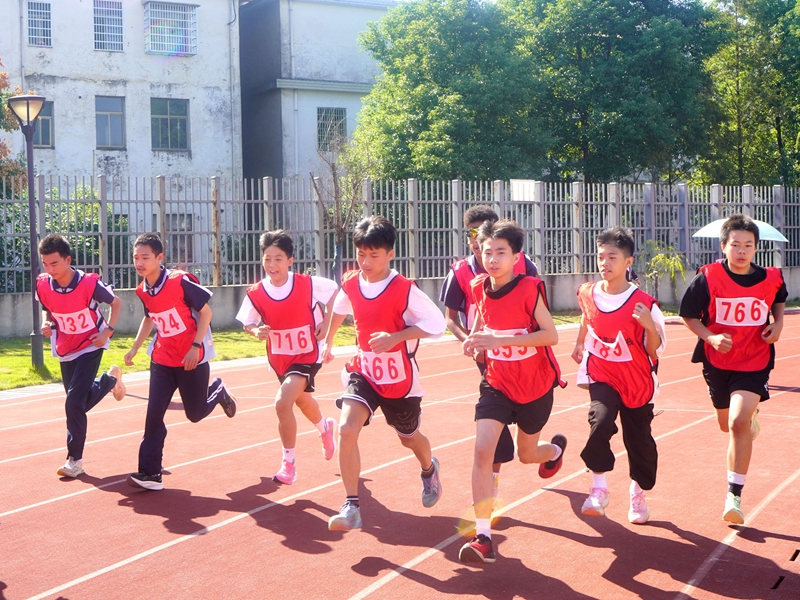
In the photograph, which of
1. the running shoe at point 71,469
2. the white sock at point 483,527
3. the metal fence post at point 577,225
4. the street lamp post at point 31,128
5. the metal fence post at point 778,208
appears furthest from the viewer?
the metal fence post at point 778,208

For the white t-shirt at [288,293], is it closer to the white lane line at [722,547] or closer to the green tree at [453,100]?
the white lane line at [722,547]

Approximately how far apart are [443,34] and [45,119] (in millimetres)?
12401

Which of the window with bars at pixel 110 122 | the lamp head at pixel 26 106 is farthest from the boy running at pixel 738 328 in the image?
the window with bars at pixel 110 122

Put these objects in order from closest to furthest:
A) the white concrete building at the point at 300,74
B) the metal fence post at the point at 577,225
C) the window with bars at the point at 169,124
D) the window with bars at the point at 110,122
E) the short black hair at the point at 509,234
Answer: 1. the short black hair at the point at 509,234
2. the metal fence post at the point at 577,225
3. the window with bars at the point at 110,122
4. the window with bars at the point at 169,124
5. the white concrete building at the point at 300,74

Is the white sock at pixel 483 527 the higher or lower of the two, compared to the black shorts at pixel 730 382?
lower

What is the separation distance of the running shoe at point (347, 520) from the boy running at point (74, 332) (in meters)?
2.77

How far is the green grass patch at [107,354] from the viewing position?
1357 cm

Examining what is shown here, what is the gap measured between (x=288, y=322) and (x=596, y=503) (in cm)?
249

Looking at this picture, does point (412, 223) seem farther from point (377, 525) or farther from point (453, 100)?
point (377, 525)

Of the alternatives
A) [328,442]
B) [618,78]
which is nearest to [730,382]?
[328,442]

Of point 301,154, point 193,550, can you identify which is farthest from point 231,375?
point 301,154

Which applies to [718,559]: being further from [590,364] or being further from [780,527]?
[590,364]

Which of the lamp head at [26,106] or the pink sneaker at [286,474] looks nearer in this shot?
the pink sneaker at [286,474]

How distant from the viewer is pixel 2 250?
18.2 m
